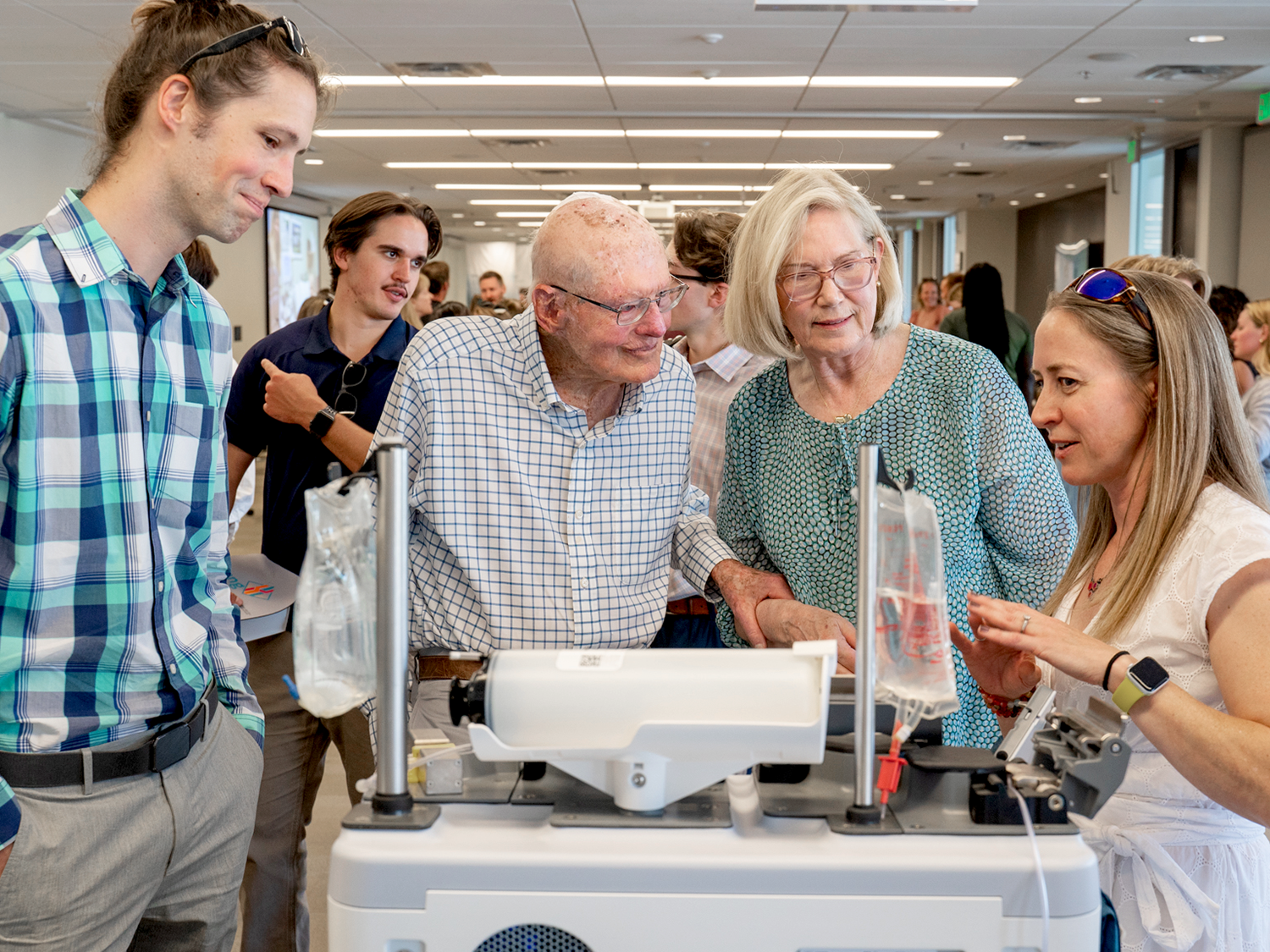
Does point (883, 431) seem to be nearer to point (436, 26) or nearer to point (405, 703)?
point (405, 703)

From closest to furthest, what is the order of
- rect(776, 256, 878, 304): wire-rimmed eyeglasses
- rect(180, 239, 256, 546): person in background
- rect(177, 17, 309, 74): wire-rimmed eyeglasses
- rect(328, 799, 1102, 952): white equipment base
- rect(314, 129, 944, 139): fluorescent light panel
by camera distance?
1. rect(328, 799, 1102, 952): white equipment base
2. rect(177, 17, 309, 74): wire-rimmed eyeglasses
3. rect(776, 256, 878, 304): wire-rimmed eyeglasses
4. rect(180, 239, 256, 546): person in background
5. rect(314, 129, 944, 139): fluorescent light panel

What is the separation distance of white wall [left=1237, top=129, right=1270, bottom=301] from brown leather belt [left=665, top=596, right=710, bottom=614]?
27.9 feet

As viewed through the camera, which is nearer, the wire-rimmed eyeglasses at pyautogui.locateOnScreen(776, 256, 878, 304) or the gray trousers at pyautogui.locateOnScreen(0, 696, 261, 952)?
the gray trousers at pyautogui.locateOnScreen(0, 696, 261, 952)

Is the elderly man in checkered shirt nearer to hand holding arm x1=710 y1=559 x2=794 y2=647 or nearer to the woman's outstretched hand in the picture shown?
hand holding arm x1=710 y1=559 x2=794 y2=647

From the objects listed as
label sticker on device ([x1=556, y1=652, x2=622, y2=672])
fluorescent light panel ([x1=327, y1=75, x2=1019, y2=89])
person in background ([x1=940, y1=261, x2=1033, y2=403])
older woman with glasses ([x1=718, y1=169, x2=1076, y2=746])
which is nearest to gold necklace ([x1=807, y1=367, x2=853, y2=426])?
older woman with glasses ([x1=718, y1=169, x2=1076, y2=746])

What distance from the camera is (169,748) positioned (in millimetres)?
1292

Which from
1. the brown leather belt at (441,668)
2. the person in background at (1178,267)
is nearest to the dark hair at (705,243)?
the person in background at (1178,267)

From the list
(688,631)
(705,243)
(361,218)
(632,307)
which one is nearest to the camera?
(632,307)

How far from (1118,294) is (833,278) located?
0.39m

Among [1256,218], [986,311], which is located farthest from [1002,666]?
[1256,218]

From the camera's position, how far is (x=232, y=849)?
57.0 inches

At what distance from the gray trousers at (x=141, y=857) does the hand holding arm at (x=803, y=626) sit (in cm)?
72

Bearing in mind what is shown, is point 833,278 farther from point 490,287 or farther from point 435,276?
point 490,287

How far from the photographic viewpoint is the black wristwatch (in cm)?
223
